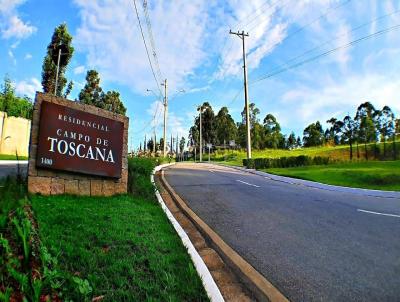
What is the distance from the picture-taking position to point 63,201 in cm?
737

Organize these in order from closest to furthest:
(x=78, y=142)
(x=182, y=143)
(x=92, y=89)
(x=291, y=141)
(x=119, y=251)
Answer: (x=119, y=251)
(x=78, y=142)
(x=92, y=89)
(x=291, y=141)
(x=182, y=143)

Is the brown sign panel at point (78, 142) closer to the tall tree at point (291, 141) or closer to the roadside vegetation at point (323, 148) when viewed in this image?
the roadside vegetation at point (323, 148)

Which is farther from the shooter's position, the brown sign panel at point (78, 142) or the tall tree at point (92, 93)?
the tall tree at point (92, 93)

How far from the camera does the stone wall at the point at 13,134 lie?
29.4 m

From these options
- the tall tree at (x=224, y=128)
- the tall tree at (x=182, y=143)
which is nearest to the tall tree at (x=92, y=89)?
the tall tree at (x=224, y=128)

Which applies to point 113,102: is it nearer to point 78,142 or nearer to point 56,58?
point 56,58

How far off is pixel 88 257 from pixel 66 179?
15.9 feet

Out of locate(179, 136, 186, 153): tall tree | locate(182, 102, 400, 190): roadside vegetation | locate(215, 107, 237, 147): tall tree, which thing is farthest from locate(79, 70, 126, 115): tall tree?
locate(179, 136, 186, 153): tall tree

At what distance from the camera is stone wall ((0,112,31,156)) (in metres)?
29.4

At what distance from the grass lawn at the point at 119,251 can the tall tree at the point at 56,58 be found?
101ft

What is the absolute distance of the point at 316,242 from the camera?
5840mm

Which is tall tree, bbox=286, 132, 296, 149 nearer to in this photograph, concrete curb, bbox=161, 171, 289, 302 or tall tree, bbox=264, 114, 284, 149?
tall tree, bbox=264, 114, 284, 149

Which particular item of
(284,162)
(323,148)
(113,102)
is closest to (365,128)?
(323,148)

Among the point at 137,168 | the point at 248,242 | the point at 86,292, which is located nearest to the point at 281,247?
the point at 248,242
